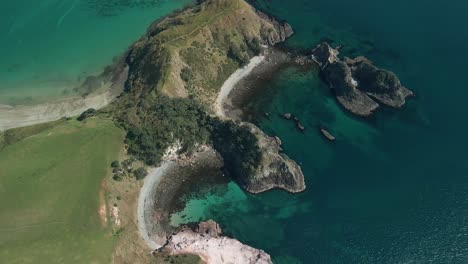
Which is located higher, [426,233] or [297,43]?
[297,43]

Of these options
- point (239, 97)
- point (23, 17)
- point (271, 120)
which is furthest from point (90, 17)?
point (271, 120)

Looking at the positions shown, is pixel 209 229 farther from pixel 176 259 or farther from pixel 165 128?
pixel 165 128

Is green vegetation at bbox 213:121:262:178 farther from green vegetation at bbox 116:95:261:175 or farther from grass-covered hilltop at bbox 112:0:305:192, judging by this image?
grass-covered hilltop at bbox 112:0:305:192

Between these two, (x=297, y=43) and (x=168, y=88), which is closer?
(x=168, y=88)

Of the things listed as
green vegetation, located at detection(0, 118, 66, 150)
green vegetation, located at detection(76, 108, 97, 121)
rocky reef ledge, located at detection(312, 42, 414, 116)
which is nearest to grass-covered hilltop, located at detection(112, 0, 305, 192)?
green vegetation, located at detection(76, 108, 97, 121)

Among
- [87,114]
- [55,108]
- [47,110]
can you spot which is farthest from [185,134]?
[47,110]

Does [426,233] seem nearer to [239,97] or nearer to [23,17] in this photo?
[239,97]

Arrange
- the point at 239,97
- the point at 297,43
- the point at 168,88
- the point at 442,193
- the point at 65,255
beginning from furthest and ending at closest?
the point at 297,43
the point at 239,97
the point at 168,88
the point at 442,193
the point at 65,255
